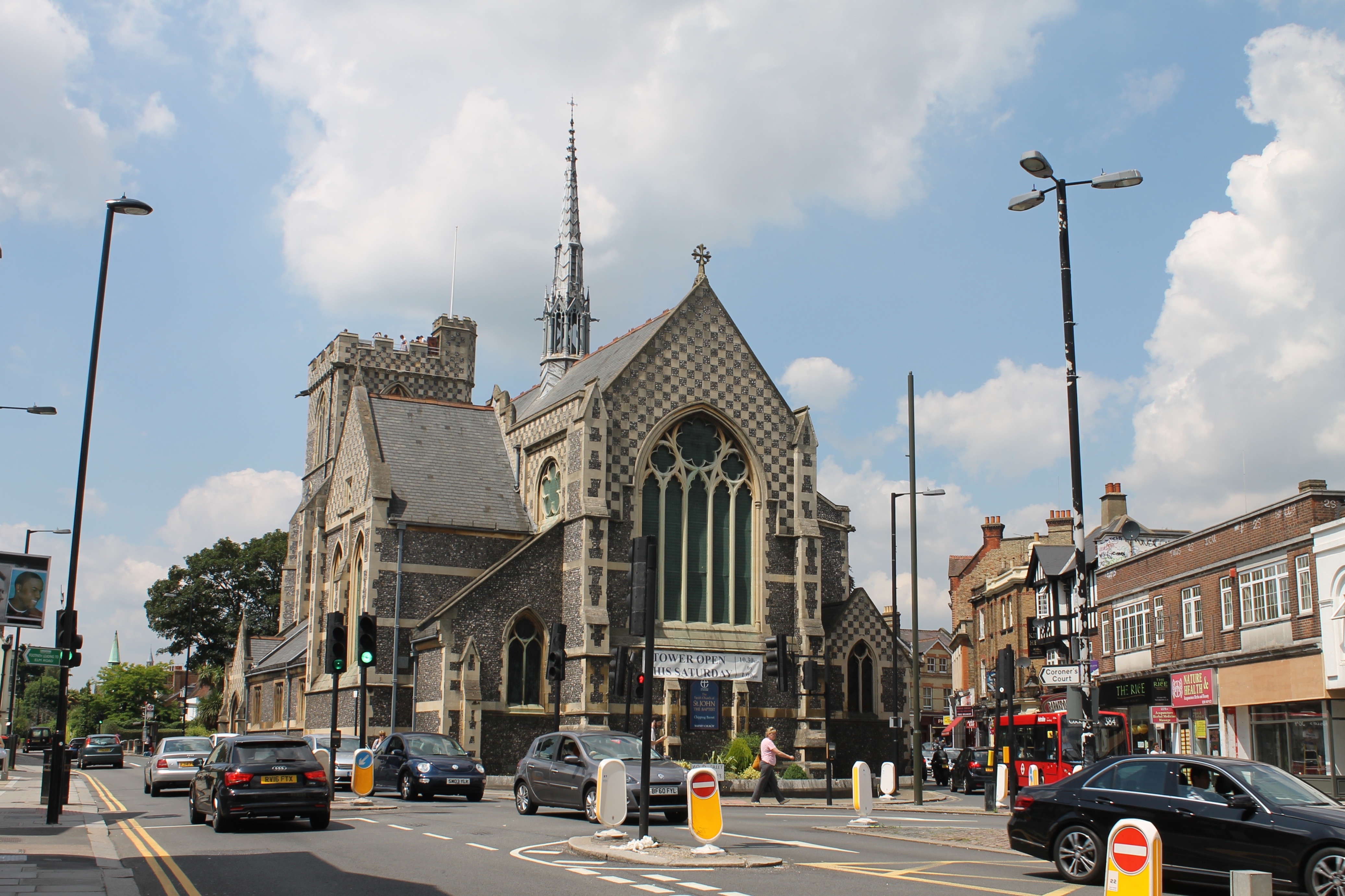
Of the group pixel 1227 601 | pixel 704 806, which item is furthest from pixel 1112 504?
pixel 704 806

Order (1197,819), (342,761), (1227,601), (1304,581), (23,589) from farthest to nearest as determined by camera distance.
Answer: (1227,601), (1304,581), (342,761), (23,589), (1197,819)

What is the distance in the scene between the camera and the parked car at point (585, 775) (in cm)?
1969

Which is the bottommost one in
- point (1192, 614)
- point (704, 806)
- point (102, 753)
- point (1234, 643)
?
point (102, 753)

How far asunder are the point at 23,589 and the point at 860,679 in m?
23.7

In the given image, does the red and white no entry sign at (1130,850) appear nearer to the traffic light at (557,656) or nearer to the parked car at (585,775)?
the parked car at (585,775)

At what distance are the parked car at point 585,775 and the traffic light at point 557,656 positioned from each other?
6610mm

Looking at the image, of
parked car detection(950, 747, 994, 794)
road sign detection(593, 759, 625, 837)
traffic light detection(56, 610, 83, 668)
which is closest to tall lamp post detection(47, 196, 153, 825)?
traffic light detection(56, 610, 83, 668)

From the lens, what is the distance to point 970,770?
123ft

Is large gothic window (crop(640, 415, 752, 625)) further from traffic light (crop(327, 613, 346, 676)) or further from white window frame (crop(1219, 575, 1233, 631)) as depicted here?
white window frame (crop(1219, 575, 1233, 631))

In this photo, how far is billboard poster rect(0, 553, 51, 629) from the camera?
22.3 meters

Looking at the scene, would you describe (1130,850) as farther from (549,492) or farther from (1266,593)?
(549,492)

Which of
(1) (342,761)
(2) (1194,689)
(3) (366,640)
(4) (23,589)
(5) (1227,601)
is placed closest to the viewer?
(4) (23,589)

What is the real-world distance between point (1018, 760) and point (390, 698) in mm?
16929

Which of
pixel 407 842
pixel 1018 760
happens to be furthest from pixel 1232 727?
pixel 407 842
